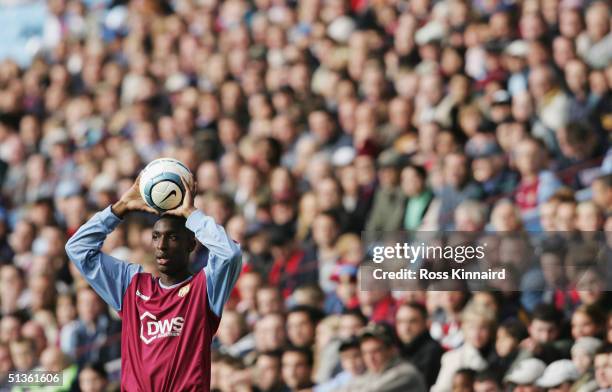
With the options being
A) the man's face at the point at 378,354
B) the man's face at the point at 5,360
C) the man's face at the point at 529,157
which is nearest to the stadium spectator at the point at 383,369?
the man's face at the point at 378,354

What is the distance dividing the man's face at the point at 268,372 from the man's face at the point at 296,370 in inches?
2.3

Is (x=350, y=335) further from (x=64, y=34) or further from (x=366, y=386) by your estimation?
(x=64, y=34)

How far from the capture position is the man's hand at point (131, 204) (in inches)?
270

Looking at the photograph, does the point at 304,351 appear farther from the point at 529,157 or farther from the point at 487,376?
the point at 529,157

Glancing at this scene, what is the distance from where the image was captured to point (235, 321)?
421 inches

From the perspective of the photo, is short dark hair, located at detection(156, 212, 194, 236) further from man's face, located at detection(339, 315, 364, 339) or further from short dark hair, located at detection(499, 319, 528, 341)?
man's face, located at detection(339, 315, 364, 339)

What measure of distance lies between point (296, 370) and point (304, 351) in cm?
20

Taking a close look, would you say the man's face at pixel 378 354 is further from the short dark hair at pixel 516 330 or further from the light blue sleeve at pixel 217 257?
the light blue sleeve at pixel 217 257

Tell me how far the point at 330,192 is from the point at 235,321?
1529 millimetres

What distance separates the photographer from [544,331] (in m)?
8.97

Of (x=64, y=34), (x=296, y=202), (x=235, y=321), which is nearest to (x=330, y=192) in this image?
(x=296, y=202)

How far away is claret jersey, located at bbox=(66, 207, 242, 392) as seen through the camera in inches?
258

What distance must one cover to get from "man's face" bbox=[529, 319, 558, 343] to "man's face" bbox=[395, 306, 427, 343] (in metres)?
0.87

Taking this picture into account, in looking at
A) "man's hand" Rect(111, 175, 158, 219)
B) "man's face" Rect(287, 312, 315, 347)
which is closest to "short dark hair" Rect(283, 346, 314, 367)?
"man's face" Rect(287, 312, 315, 347)
